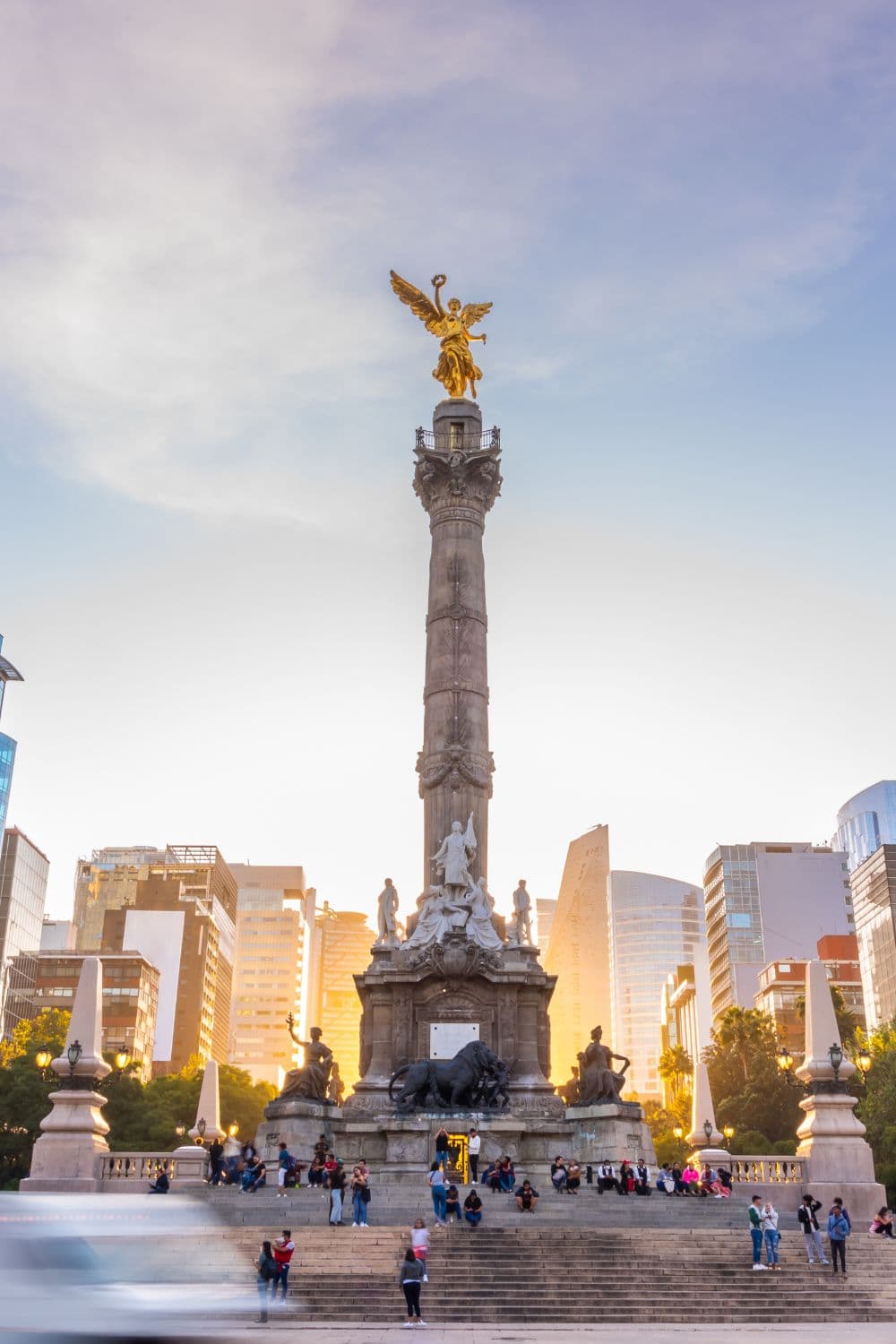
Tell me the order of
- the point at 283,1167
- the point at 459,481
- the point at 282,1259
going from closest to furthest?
the point at 282,1259 < the point at 283,1167 < the point at 459,481

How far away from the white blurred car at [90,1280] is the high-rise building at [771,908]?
119m

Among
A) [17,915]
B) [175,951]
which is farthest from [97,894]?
[17,915]

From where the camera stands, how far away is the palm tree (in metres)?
97.2

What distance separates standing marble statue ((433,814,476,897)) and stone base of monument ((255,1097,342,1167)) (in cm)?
816

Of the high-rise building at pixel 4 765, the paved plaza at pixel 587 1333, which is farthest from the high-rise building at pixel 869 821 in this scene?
the paved plaza at pixel 587 1333

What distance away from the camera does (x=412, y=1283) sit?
18.6 m

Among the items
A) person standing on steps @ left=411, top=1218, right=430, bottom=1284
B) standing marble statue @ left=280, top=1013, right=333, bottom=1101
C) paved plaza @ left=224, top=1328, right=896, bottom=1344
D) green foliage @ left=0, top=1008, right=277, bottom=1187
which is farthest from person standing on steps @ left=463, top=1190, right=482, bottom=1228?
green foliage @ left=0, top=1008, right=277, bottom=1187

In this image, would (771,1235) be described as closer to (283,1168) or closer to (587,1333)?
(587,1333)

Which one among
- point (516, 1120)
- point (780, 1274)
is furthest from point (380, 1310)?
point (516, 1120)

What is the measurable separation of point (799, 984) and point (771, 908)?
67.2ft

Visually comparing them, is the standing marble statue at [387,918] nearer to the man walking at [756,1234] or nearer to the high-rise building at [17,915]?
the man walking at [756,1234]

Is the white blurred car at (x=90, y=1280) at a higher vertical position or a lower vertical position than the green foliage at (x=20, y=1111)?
lower

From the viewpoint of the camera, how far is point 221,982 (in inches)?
6088

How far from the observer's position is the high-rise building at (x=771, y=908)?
125 metres
